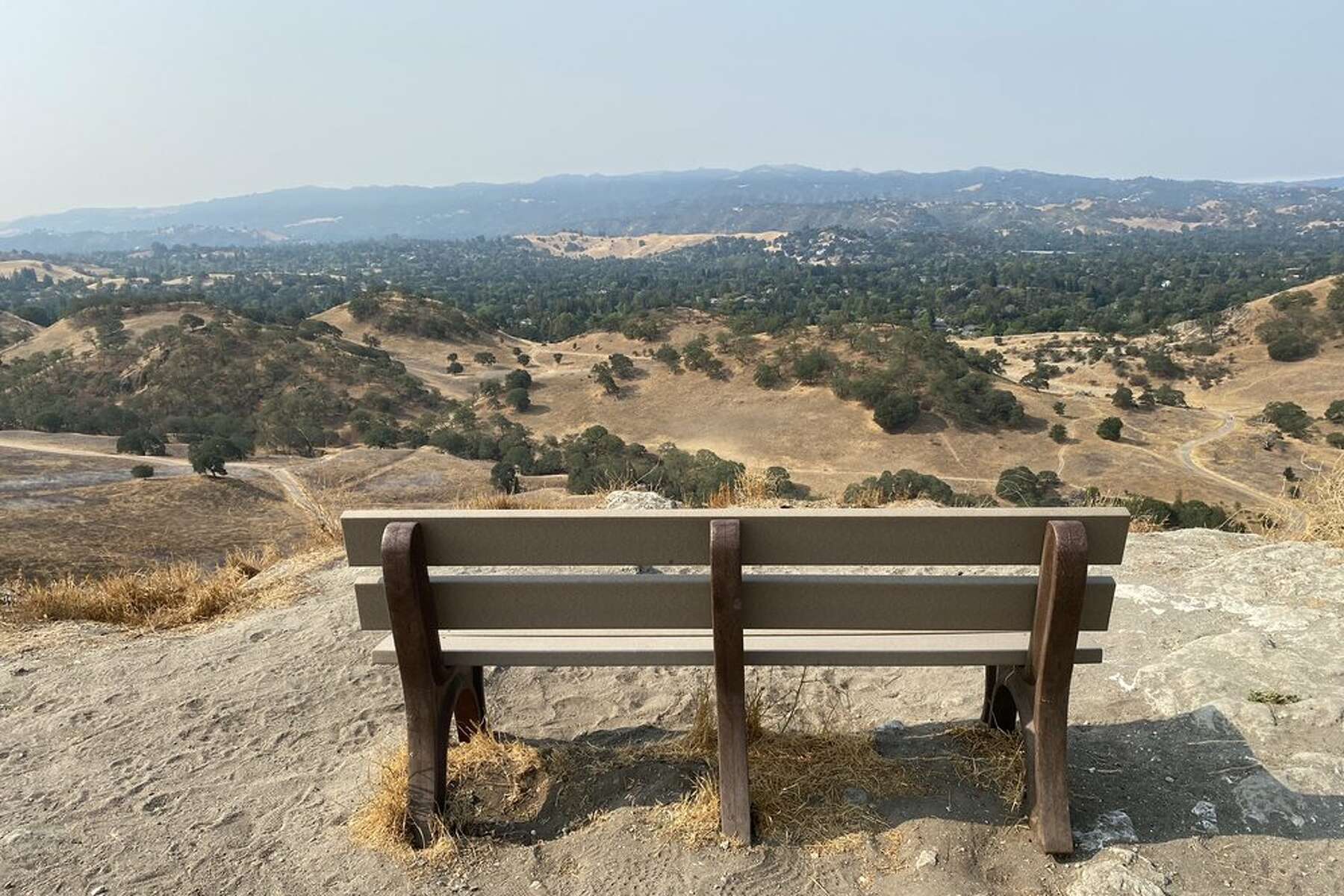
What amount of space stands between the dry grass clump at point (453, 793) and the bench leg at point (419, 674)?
43 millimetres

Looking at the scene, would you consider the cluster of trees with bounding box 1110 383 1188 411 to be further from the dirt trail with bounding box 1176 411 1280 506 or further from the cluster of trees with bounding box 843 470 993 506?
the cluster of trees with bounding box 843 470 993 506

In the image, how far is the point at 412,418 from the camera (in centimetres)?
4256

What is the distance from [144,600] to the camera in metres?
5.05

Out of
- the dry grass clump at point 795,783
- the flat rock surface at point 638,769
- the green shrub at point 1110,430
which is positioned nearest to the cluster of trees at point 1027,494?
the green shrub at point 1110,430

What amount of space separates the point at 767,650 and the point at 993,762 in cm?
95

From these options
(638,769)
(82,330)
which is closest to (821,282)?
(82,330)

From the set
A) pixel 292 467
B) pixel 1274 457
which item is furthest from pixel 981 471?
pixel 292 467

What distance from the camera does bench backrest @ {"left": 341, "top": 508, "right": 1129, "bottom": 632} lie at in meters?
2.25

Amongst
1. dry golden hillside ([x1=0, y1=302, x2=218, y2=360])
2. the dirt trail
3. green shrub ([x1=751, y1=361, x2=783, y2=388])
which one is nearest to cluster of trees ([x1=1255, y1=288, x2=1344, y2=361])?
the dirt trail

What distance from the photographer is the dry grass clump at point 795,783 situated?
249 cm

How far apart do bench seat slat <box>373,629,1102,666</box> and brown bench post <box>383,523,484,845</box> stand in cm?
12

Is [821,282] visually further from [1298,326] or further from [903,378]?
[903,378]

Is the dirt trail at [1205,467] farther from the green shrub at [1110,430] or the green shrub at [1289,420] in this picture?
the green shrub at [1110,430]

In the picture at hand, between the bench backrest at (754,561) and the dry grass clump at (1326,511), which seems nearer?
the bench backrest at (754,561)
